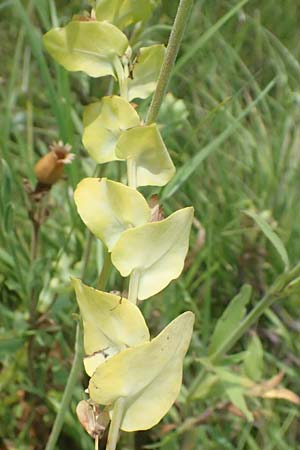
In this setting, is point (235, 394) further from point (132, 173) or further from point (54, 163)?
point (132, 173)

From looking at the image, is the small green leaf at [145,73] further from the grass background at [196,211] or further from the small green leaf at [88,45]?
the grass background at [196,211]

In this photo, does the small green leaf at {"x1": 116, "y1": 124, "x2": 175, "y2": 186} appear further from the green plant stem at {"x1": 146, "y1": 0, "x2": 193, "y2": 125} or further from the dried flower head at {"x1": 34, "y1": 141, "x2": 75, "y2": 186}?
the dried flower head at {"x1": 34, "y1": 141, "x2": 75, "y2": 186}

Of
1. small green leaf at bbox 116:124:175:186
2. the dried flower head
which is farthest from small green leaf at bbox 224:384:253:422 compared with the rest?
small green leaf at bbox 116:124:175:186

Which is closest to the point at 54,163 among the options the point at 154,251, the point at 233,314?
the point at 233,314

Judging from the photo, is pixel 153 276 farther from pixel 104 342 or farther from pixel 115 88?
pixel 115 88

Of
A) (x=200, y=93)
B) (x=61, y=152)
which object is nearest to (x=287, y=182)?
(x=200, y=93)

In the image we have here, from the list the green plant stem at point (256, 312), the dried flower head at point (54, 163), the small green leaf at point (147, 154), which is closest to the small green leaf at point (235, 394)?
the green plant stem at point (256, 312)

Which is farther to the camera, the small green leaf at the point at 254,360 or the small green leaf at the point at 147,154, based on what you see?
the small green leaf at the point at 254,360

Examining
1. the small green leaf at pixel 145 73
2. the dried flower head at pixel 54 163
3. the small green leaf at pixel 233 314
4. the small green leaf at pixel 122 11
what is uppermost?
the small green leaf at pixel 122 11
